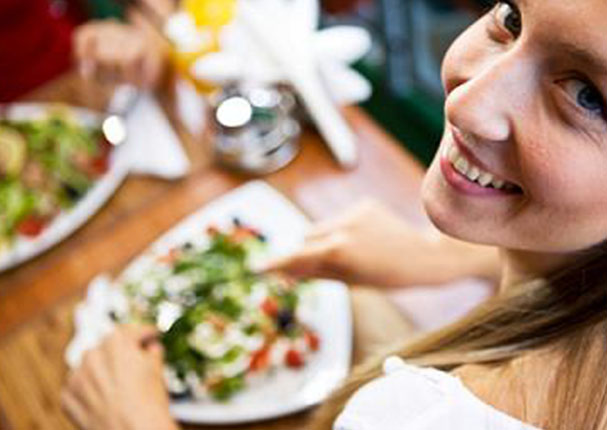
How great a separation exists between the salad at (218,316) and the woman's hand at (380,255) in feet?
0.19

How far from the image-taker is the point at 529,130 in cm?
63

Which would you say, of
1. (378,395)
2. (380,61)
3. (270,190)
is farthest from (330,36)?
(380,61)

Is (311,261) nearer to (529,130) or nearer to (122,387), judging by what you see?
(122,387)

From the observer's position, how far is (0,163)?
150cm

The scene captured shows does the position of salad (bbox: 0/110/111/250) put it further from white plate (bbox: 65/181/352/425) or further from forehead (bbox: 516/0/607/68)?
forehead (bbox: 516/0/607/68)

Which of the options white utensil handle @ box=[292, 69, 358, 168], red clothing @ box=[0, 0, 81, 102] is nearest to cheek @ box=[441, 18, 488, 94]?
white utensil handle @ box=[292, 69, 358, 168]

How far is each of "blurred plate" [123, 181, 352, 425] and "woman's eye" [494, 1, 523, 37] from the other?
23.9 inches

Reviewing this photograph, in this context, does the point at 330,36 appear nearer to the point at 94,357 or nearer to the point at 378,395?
the point at 94,357

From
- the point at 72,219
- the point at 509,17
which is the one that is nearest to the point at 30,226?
the point at 72,219

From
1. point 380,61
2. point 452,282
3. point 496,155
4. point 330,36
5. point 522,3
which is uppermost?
point 522,3

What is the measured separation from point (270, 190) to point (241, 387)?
36cm

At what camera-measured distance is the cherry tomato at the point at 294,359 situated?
120 centimetres

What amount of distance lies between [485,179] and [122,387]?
24.7 inches

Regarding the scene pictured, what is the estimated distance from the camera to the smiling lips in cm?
70
